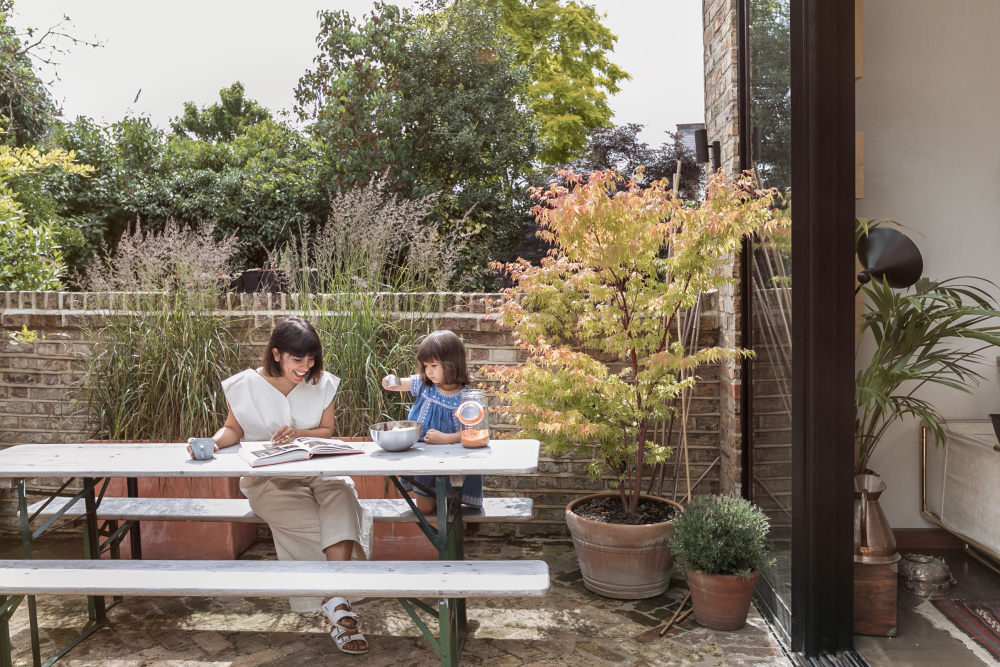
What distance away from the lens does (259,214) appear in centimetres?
1036

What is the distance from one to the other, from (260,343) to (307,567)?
79.7 inches

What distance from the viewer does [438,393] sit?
3.00 metres

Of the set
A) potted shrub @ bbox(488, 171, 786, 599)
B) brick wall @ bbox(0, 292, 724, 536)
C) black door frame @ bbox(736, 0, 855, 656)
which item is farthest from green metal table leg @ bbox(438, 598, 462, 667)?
brick wall @ bbox(0, 292, 724, 536)

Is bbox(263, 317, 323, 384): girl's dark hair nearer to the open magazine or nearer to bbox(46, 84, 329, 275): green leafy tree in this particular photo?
the open magazine

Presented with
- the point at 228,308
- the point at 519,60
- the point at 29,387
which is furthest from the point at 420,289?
the point at 519,60

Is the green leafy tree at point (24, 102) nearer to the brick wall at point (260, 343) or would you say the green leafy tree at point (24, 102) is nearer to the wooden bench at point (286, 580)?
the brick wall at point (260, 343)

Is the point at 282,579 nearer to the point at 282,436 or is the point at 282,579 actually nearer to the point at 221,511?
the point at 282,436

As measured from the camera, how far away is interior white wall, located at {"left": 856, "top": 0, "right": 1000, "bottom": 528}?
124 inches

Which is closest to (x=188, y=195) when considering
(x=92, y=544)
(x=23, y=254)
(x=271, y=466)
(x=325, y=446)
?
(x=23, y=254)

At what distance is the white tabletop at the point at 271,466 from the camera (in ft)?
7.71

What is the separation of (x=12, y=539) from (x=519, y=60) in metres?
12.3

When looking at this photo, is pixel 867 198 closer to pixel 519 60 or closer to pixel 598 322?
pixel 598 322

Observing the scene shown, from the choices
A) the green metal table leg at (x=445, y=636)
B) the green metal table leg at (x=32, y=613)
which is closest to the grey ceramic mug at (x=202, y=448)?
the green metal table leg at (x=32, y=613)

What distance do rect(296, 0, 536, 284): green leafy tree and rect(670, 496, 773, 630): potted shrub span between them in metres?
6.95
